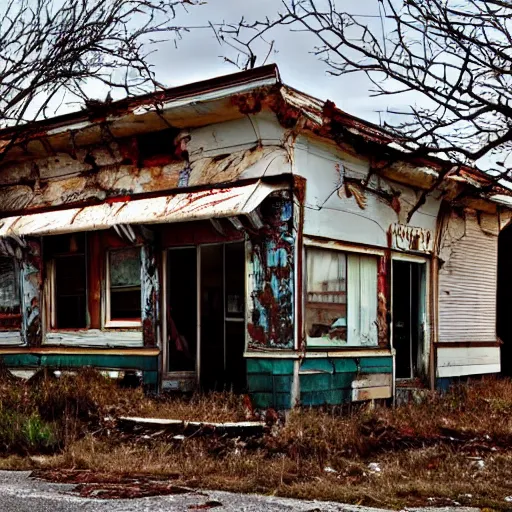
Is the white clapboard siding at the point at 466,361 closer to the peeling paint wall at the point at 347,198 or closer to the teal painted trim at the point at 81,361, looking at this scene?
the peeling paint wall at the point at 347,198

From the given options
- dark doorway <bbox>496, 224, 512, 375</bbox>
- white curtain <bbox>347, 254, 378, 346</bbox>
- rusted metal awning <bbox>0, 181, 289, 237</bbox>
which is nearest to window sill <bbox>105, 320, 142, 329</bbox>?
rusted metal awning <bbox>0, 181, 289, 237</bbox>

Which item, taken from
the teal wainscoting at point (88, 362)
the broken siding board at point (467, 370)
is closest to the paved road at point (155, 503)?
the teal wainscoting at point (88, 362)

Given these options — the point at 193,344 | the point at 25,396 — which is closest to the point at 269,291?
the point at 193,344

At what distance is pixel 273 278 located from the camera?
31.8 ft

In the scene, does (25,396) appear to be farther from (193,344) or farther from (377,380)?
(377,380)

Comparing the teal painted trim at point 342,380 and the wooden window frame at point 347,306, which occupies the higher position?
the wooden window frame at point 347,306

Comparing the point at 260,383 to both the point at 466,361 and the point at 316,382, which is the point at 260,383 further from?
the point at 466,361

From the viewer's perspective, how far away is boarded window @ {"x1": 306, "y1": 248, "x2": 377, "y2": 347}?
10.2 meters

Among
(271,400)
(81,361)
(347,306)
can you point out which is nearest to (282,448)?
(271,400)

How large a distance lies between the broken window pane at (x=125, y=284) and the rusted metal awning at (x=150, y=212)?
2.36ft

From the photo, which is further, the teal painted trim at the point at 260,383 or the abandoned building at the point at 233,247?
the abandoned building at the point at 233,247

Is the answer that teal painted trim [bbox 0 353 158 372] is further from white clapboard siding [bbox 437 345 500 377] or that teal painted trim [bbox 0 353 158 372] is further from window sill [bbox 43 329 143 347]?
white clapboard siding [bbox 437 345 500 377]

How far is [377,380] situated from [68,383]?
4330 mm

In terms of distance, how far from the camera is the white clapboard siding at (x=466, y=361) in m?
12.9
